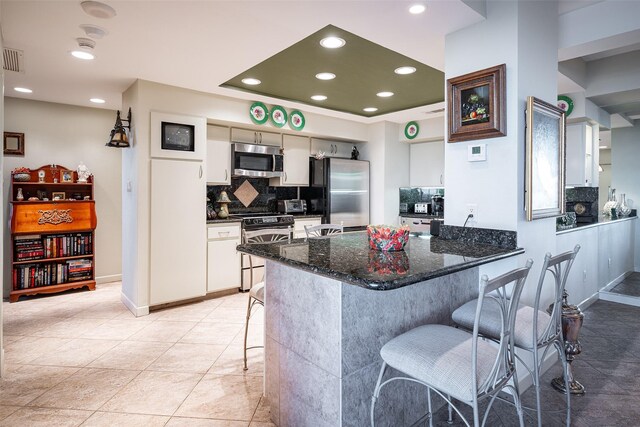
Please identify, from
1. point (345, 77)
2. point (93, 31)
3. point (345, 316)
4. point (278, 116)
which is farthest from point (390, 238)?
point (278, 116)

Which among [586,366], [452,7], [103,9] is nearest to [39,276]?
[103,9]

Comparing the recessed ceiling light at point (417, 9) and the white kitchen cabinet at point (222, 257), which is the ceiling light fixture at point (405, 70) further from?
the white kitchen cabinet at point (222, 257)

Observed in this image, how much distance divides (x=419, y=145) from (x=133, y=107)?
419 cm

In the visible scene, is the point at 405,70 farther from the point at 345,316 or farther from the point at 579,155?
the point at 345,316

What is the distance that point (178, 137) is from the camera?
12.8 ft

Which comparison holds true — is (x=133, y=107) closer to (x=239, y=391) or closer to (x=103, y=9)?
(x=103, y=9)

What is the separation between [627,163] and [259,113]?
5720mm

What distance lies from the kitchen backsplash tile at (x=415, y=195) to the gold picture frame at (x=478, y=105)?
391 cm

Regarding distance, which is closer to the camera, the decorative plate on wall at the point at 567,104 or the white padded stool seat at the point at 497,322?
the white padded stool seat at the point at 497,322

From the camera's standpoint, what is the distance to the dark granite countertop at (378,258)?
1.35 meters

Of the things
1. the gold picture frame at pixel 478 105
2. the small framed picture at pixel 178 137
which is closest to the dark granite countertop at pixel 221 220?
the small framed picture at pixel 178 137

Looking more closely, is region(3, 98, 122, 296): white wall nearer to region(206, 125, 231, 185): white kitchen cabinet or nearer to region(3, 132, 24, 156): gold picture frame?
region(3, 132, 24, 156): gold picture frame

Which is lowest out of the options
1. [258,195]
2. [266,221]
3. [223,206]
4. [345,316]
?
[345,316]

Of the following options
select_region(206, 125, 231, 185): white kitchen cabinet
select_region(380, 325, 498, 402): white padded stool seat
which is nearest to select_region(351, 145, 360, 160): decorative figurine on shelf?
select_region(206, 125, 231, 185): white kitchen cabinet
